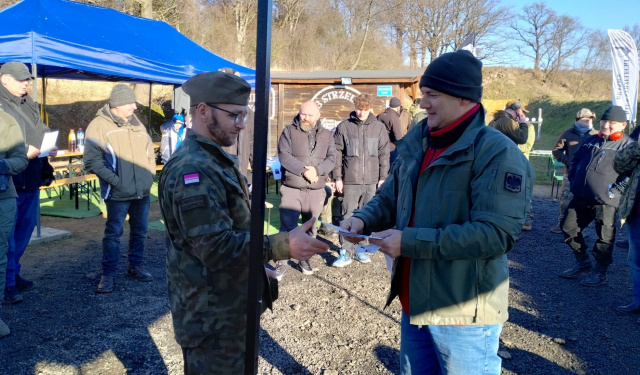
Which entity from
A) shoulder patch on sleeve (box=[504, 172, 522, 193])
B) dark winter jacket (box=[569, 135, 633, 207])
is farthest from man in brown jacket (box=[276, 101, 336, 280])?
shoulder patch on sleeve (box=[504, 172, 522, 193])

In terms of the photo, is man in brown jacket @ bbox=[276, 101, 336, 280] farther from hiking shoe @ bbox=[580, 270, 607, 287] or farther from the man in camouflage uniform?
the man in camouflage uniform

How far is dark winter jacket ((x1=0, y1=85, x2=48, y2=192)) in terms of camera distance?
15.1 ft

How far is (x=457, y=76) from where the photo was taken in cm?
191

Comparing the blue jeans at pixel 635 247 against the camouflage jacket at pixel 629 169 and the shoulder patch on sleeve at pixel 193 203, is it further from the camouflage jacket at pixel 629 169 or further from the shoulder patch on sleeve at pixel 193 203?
the shoulder patch on sleeve at pixel 193 203

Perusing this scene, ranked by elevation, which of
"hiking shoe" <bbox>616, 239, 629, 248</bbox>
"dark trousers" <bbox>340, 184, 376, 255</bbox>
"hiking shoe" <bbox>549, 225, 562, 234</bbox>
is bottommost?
"hiking shoe" <bbox>616, 239, 629, 248</bbox>

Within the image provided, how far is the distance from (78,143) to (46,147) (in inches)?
257

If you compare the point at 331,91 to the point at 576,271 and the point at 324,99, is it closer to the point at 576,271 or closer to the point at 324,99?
the point at 324,99

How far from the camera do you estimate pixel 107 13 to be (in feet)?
27.4

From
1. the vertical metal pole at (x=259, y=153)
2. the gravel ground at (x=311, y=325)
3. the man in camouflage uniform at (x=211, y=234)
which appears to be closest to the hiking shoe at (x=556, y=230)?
the gravel ground at (x=311, y=325)

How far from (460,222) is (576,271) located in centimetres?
479

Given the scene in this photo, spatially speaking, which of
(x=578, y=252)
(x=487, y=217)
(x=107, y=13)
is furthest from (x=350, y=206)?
(x=107, y=13)

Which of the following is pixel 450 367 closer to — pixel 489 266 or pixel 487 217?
pixel 489 266

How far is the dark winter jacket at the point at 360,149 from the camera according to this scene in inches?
235

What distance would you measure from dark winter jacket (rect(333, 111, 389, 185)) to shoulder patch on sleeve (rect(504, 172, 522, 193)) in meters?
4.19
